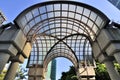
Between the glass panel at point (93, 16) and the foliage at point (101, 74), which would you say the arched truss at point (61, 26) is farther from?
the foliage at point (101, 74)

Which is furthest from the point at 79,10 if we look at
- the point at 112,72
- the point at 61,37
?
the point at 61,37

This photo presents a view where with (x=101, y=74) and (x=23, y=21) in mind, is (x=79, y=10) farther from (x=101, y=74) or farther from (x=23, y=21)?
(x=101, y=74)

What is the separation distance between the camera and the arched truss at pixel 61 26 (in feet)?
63.2

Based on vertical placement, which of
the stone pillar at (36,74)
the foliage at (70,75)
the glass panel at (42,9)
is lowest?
the stone pillar at (36,74)

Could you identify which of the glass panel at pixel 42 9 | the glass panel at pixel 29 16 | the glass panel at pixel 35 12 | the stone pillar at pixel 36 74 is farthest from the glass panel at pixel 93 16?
the stone pillar at pixel 36 74

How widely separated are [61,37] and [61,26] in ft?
17.0

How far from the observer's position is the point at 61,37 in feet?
110

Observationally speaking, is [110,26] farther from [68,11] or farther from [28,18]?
[28,18]

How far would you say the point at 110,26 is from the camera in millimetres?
17188

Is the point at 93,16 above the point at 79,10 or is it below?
below

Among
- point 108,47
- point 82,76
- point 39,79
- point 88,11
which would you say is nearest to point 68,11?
point 88,11

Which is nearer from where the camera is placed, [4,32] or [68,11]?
[4,32]

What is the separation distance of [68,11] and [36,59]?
18672 millimetres

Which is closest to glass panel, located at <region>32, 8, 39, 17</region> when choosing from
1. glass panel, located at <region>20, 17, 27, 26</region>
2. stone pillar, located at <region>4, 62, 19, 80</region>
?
glass panel, located at <region>20, 17, 27, 26</region>
